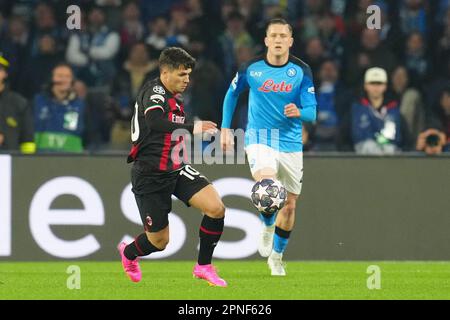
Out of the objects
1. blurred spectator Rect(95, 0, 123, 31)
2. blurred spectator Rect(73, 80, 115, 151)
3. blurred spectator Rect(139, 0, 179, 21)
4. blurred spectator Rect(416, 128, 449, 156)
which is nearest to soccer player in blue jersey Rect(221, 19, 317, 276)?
→ blurred spectator Rect(416, 128, 449, 156)


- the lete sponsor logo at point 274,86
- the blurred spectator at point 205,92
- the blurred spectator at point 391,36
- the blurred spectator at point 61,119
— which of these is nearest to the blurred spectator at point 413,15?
the blurred spectator at point 391,36

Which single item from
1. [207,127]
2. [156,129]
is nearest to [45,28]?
[156,129]

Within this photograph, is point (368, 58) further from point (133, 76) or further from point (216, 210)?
point (216, 210)

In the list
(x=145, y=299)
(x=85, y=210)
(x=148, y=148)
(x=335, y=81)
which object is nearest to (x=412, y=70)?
(x=335, y=81)

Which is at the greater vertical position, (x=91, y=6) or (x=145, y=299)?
(x=91, y=6)

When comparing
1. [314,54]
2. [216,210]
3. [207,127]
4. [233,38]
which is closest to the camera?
[207,127]

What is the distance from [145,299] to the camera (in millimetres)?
9258

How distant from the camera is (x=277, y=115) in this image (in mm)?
11398

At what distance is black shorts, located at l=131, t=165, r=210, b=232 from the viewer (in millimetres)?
10086

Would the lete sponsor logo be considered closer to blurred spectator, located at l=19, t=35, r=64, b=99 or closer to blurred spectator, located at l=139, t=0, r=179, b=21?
blurred spectator, located at l=19, t=35, r=64, b=99

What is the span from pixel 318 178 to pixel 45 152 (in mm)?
2987

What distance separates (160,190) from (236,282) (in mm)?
1196
